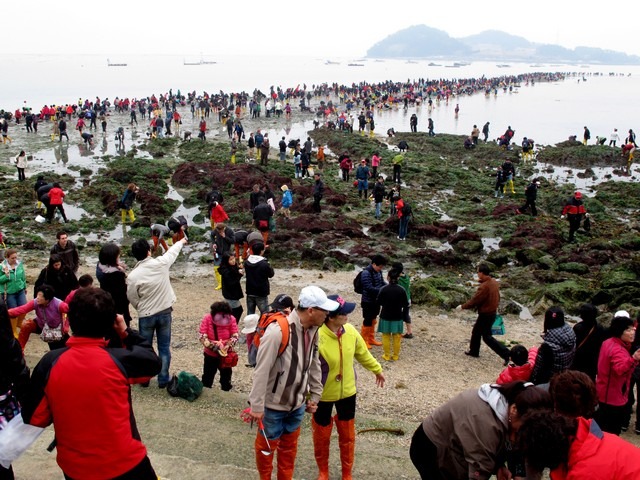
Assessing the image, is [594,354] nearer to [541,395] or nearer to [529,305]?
[541,395]

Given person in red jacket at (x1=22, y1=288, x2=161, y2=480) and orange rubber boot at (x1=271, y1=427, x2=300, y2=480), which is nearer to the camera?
person in red jacket at (x1=22, y1=288, x2=161, y2=480)

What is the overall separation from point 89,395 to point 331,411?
2.27 meters

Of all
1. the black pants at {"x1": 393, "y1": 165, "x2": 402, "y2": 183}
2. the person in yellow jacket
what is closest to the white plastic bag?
the person in yellow jacket

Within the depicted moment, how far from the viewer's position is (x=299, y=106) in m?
58.0

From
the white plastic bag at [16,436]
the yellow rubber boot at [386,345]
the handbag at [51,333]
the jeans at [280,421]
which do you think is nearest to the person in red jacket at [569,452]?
the jeans at [280,421]

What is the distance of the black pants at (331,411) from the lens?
470 centimetres

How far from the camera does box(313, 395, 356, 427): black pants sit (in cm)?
470

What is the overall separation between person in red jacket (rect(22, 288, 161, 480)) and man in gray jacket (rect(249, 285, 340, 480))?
43.3 inches

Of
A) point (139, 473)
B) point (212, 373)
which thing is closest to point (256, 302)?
point (212, 373)

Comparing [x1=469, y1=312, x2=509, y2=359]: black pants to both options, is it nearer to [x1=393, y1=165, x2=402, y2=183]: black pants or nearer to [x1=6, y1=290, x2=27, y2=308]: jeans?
[x1=6, y1=290, x2=27, y2=308]: jeans

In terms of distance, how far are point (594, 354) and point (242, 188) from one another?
17.6 m

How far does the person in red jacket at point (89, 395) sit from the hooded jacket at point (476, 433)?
1.90 m

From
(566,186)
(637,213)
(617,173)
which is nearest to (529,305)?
(637,213)

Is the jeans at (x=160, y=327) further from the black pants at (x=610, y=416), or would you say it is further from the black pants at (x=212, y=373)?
the black pants at (x=610, y=416)
